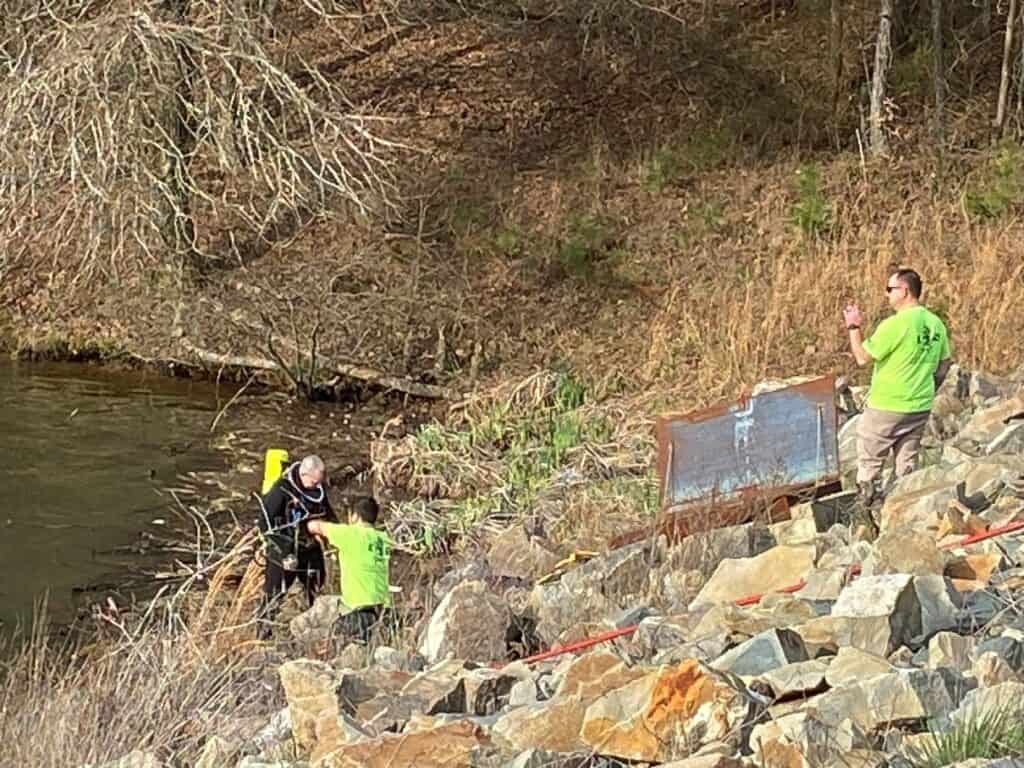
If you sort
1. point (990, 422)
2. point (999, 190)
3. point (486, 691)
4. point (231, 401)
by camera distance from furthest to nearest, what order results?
1. point (999, 190)
2. point (231, 401)
3. point (990, 422)
4. point (486, 691)

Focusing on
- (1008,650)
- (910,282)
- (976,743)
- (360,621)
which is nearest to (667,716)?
(976,743)

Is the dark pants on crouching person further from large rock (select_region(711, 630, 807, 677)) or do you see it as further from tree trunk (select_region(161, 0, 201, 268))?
tree trunk (select_region(161, 0, 201, 268))

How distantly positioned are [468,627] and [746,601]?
1418 millimetres

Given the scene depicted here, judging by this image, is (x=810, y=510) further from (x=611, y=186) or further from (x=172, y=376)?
(x=611, y=186)

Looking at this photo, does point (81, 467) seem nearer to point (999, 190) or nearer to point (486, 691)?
point (486, 691)

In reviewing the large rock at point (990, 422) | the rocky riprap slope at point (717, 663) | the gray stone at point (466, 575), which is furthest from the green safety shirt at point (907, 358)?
the gray stone at point (466, 575)

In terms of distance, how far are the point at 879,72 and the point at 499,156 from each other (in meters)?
5.88

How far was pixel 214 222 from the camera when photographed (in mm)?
21281

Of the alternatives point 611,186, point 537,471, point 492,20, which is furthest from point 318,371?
point 492,20

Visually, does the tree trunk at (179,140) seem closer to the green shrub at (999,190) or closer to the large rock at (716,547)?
the large rock at (716,547)

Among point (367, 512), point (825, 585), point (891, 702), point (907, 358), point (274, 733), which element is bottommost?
point (274, 733)

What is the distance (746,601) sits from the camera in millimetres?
7328

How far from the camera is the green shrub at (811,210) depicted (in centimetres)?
1822

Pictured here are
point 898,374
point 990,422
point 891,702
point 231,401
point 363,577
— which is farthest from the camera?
point 231,401
